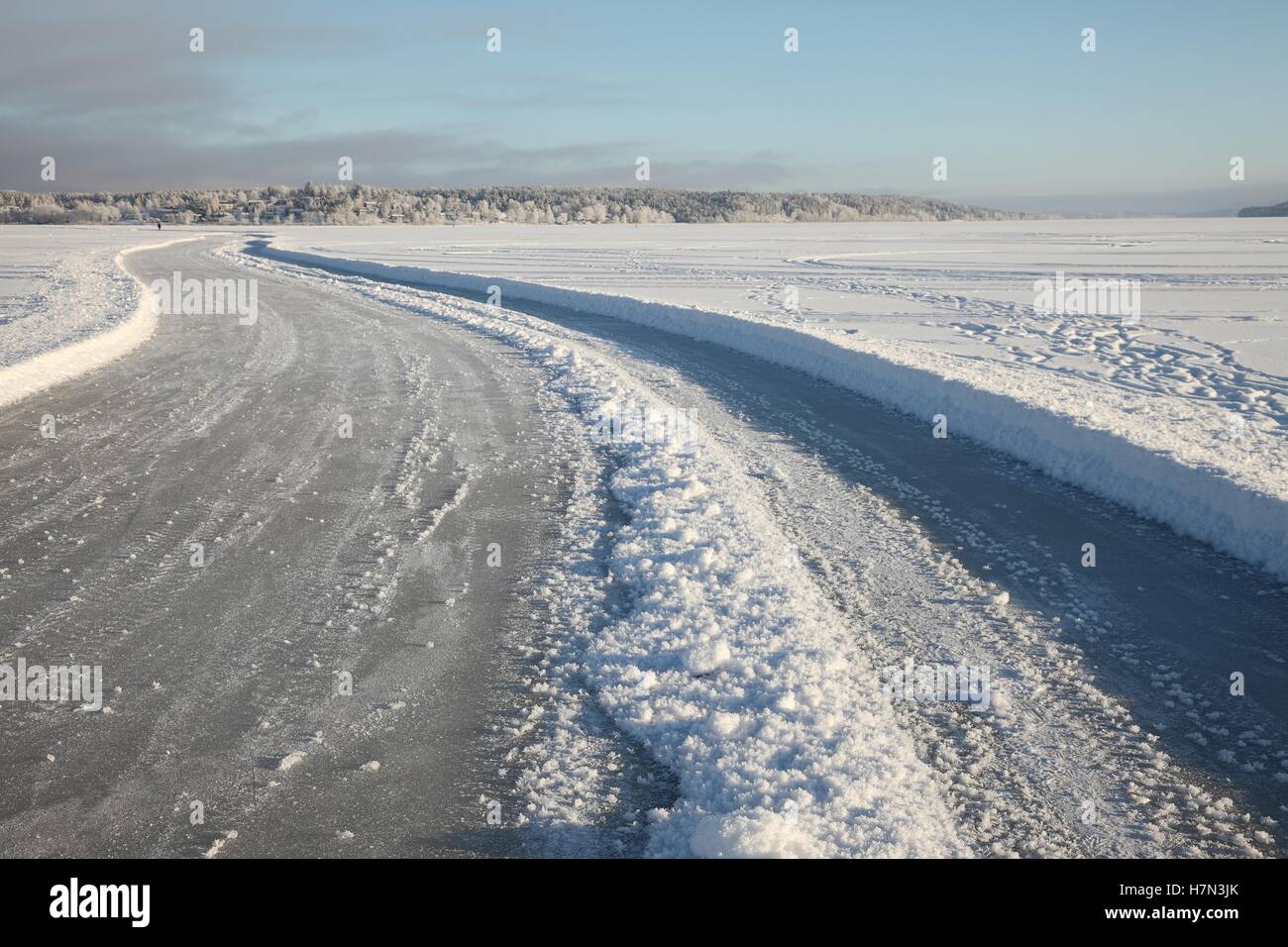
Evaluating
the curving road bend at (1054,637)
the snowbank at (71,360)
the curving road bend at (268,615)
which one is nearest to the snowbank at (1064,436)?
the curving road bend at (1054,637)

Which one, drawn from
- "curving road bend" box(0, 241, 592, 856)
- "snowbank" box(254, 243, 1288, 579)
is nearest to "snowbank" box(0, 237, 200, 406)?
"curving road bend" box(0, 241, 592, 856)

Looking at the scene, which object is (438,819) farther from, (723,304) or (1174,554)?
(723,304)

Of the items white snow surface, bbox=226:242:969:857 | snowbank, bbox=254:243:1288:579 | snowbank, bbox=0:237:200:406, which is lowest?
white snow surface, bbox=226:242:969:857

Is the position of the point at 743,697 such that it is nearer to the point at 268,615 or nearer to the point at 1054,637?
the point at 1054,637

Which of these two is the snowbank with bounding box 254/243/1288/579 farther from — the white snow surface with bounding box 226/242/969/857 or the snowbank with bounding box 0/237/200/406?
the snowbank with bounding box 0/237/200/406

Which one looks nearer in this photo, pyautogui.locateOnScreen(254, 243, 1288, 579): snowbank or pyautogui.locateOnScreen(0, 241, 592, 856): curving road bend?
pyautogui.locateOnScreen(0, 241, 592, 856): curving road bend

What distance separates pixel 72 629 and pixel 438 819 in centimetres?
291

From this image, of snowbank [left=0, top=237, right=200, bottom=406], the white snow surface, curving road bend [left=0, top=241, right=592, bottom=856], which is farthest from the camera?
snowbank [left=0, top=237, right=200, bottom=406]

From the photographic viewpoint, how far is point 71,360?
14.1 metres

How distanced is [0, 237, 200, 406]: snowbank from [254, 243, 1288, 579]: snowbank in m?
10.7

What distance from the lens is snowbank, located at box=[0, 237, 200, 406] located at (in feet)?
39.5

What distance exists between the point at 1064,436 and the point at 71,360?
1436 centimetres
